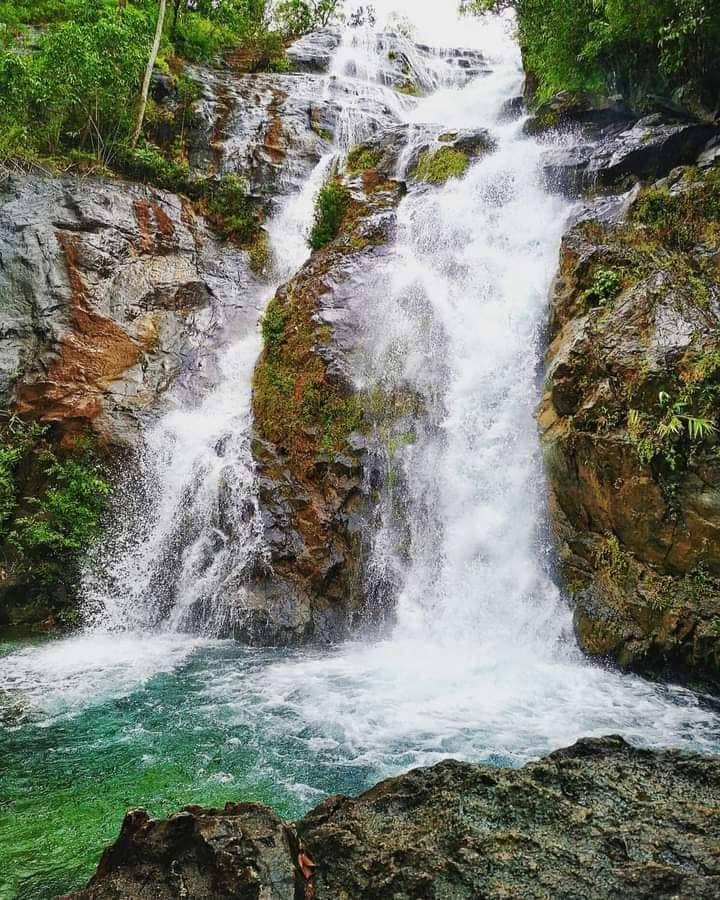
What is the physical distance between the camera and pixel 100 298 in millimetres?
13578

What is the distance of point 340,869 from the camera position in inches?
120

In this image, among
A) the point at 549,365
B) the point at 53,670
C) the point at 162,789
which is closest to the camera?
the point at 162,789

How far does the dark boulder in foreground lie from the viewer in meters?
2.82

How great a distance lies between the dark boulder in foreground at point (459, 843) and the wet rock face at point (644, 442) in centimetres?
452

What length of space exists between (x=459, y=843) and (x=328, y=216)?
48.5 ft

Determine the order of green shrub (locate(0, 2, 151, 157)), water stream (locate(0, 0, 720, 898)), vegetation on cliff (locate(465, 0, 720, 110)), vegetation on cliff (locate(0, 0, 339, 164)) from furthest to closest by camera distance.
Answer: vegetation on cliff (locate(0, 0, 339, 164)), green shrub (locate(0, 2, 151, 157)), vegetation on cliff (locate(465, 0, 720, 110)), water stream (locate(0, 0, 720, 898))

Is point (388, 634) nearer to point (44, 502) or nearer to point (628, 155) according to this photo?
point (44, 502)

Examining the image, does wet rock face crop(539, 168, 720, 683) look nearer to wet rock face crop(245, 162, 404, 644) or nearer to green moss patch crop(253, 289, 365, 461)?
wet rock face crop(245, 162, 404, 644)

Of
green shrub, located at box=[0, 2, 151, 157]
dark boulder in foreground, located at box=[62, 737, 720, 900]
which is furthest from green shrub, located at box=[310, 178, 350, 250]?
dark boulder in foreground, located at box=[62, 737, 720, 900]

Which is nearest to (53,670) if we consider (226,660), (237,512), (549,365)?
(226,660)

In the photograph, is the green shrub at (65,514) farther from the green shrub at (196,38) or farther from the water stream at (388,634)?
the green shrub at (196,38)

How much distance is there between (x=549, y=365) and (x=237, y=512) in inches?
230

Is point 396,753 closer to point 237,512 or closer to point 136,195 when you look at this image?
point 237,512

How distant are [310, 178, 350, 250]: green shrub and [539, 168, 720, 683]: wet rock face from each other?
7.28 m
